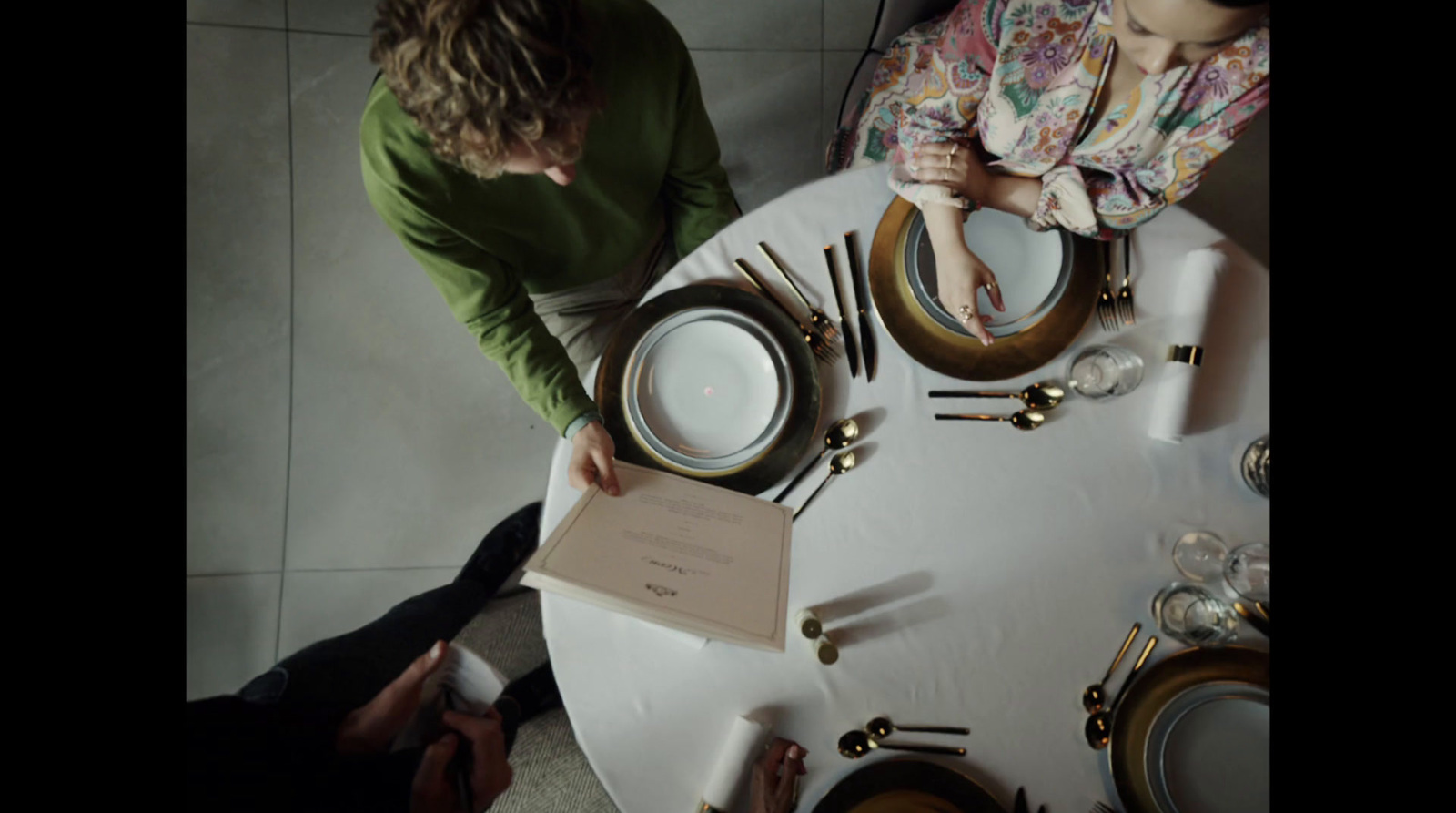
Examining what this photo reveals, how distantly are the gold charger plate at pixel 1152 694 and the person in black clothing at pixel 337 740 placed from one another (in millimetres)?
871

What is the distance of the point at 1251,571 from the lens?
78 centimetres

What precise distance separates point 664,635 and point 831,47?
1627mm

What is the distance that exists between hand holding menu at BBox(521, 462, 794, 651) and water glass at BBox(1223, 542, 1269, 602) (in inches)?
24.5

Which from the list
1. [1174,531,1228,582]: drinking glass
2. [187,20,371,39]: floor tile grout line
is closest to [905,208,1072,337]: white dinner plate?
[1174,531,1228,582]: drinking glass

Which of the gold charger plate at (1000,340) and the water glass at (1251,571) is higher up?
the gold charger plate at (1000,340)

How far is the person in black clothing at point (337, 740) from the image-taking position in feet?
2.47

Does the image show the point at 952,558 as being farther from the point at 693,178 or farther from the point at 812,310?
the point at 693,178

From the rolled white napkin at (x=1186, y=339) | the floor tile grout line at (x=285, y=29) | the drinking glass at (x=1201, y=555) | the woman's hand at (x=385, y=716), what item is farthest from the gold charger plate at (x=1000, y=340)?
the floor tile grout line at (x=285, y=29)

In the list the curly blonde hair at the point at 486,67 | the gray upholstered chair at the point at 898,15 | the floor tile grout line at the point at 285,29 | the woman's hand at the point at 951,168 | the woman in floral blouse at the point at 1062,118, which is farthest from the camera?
the floor tile grout line at the point at 285,29

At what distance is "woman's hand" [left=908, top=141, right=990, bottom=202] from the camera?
0.82 meters

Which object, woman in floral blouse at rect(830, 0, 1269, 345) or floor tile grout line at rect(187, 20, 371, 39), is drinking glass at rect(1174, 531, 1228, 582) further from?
floor tile grout line at rect(187, 20, 371, 39)

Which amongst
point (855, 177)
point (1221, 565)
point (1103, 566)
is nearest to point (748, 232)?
point (855, 177)

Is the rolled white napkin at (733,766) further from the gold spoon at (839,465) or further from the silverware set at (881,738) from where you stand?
the gold spoon at (839,465)
